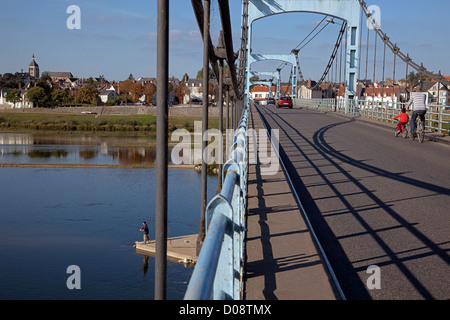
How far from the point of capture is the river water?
23.9 meters

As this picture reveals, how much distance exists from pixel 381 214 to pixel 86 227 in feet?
87.4

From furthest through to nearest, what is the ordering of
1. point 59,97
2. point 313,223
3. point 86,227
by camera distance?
point 59,97
point 86,227
point 313,223

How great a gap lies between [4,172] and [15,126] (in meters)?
55.2

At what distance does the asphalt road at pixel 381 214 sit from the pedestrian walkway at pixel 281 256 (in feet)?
0.87

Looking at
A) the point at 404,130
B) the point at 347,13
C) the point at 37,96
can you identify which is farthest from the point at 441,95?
the point at 37,96

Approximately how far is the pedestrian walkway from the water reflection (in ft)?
172

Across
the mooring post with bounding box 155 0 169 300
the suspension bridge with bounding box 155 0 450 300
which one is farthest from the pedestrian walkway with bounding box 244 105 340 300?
the mooring post with bounding box 155 0 169 300

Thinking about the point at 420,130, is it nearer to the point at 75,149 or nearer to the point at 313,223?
the point at 313,223

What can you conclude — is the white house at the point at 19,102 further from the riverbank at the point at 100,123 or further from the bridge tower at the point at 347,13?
the bridge tower at the point at 347,13

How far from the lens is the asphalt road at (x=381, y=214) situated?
4750 millimetres

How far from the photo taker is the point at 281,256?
504 cm

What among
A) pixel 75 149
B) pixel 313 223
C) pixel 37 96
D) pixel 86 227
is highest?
pixel 37 96
